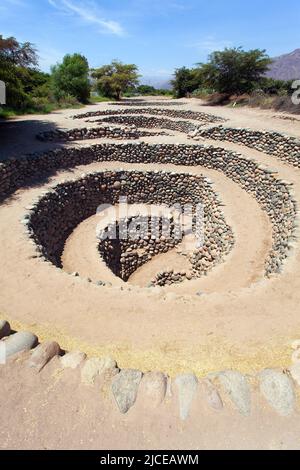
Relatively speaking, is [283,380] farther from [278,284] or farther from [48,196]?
[48,196]

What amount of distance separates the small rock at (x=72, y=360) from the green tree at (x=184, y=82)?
37609mm

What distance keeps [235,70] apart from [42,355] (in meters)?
31.7

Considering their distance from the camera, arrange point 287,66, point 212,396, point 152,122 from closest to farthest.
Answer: point 212,396 → point 152,122 → point 287,66

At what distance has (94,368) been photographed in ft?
13.1

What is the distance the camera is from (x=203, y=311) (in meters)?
5.80

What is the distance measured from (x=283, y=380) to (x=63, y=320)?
3613mm

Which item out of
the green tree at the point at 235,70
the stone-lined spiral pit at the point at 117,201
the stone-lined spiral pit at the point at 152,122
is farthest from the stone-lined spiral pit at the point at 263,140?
the green tree at the point at 235,70

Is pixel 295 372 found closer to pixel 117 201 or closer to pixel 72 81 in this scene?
pixel 117 201

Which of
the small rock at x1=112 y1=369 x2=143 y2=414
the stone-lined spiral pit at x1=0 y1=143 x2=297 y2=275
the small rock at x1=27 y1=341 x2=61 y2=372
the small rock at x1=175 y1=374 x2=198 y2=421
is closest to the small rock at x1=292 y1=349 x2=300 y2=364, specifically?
the small rock at x1=175 y1=374 x2=198 y2=421

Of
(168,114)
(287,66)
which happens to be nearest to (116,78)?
(168,114)

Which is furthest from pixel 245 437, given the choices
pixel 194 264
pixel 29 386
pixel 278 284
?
pixel 194 264

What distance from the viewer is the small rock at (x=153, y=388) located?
364cm

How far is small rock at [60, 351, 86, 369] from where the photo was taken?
13.4ft
